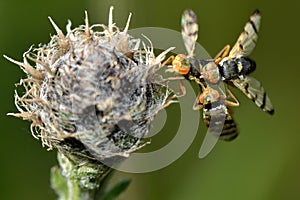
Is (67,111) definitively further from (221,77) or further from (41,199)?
(41,199)

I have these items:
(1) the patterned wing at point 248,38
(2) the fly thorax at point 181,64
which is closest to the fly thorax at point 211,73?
(2) the fly thorax at point 181,64

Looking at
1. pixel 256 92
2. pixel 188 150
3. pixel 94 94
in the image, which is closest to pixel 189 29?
pixel 256 92

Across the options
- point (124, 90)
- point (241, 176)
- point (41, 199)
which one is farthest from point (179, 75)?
point (41, 199)

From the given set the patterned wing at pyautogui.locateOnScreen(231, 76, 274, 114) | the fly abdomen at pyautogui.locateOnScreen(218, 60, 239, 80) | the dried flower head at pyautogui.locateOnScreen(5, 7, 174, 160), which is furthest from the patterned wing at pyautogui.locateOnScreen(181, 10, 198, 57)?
the dried flower head at pyautogui.locateOnScreen(5, 7, 174, 160)

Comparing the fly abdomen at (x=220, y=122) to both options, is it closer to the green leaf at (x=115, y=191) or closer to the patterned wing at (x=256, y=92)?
the patterned wing at (x=256, y=92)

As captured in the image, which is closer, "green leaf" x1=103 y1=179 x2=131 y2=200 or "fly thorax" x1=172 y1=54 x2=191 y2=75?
"fly thorax" x1=172 y1=54 x2=191 y2=75

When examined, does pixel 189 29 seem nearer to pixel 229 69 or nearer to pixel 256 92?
pixel 229 69

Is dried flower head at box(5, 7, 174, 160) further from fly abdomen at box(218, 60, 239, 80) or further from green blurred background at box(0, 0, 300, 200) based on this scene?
green blurred background at box(0, 0, 300, 200)
